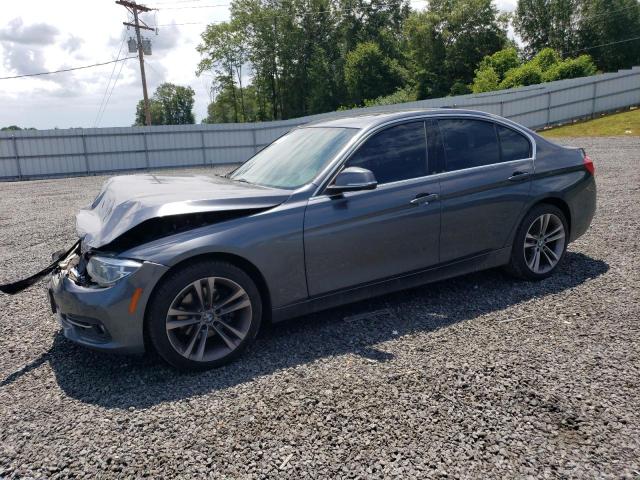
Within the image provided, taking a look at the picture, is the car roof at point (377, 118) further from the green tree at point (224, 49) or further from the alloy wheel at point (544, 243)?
the green tree at point (224, 49)

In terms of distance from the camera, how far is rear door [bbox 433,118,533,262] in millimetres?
4328

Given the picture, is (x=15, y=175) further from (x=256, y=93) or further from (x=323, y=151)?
(x=256, y=93)

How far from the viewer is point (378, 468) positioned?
8.04 feet

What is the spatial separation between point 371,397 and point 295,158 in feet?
7.08

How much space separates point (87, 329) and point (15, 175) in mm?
22754

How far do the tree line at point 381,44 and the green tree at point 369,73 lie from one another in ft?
0.36

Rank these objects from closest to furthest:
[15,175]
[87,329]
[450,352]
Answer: [87,329] < [450,352] < [15,175]

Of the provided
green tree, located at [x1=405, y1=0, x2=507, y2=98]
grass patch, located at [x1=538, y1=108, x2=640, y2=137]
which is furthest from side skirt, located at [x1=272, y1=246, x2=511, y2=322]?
green tree, located at [x1=405, y1=0, x2=507, y2=98]

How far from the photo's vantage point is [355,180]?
3639 mm

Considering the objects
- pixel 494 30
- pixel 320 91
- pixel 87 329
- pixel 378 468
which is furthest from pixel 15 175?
pixel 494 30

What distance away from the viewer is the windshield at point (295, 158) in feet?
13.2

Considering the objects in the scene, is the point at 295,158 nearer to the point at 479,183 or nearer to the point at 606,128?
the point at 479,183

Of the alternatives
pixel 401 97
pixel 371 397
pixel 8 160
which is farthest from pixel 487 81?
pixel 371 397

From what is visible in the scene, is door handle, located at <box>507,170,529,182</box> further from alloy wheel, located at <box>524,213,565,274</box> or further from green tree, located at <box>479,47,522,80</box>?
green tree, located at <box>479,47,522,80</box>
